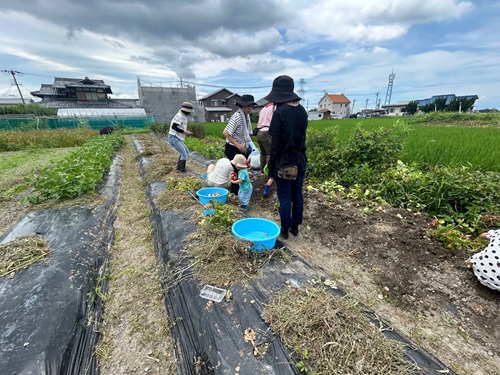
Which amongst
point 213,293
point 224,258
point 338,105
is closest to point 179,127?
point 224,258

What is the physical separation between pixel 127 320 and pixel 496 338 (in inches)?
119

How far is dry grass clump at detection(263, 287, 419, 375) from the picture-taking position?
47.8 inches

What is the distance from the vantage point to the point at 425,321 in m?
1.86

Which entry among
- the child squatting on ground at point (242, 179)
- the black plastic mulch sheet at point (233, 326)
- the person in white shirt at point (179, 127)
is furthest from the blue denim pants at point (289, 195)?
the person in white shirt at point (179, 127)

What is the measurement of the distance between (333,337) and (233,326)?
0.64m

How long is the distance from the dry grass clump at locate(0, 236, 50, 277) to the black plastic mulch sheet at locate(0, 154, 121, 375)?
0.22 feet

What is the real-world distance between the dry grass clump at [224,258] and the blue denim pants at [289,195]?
0.67 m

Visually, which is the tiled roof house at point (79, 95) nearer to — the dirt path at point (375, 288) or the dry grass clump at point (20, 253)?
the dry grass clump at point (20, 253)

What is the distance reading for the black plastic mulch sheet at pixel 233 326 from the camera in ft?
4.23

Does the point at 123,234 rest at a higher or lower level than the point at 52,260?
lower

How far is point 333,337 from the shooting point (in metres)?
1.33

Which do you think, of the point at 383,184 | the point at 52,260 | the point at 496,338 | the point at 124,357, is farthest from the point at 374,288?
the point at 52,260

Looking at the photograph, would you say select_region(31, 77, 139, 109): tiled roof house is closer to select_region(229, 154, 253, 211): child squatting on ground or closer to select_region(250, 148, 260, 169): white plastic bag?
select_region(250, 148, 260, 169): white plastic bag

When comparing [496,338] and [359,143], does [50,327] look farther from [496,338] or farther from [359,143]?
[359,143]
